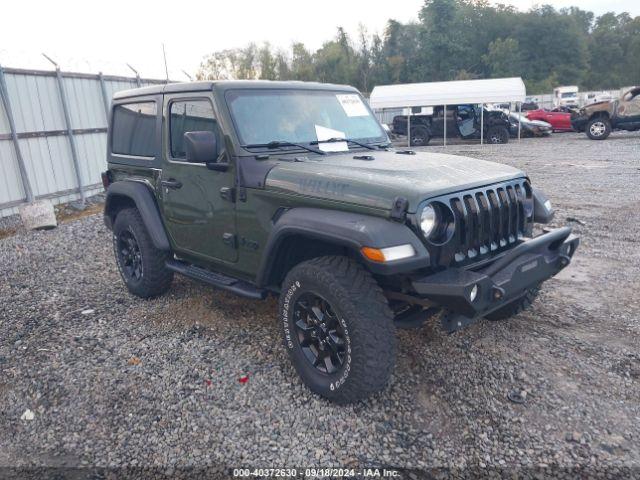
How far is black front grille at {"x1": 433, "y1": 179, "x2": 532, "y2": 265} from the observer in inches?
117

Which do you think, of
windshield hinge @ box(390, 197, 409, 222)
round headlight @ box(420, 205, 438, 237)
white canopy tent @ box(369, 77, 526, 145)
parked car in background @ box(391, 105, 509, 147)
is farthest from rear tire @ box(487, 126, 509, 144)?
windshield hinge @ box(390, 197, 409, 222)

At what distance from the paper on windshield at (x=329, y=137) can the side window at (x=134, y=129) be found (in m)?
1.50

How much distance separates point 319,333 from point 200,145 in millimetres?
1489

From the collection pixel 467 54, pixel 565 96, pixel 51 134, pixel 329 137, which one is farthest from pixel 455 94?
pixel 467 54

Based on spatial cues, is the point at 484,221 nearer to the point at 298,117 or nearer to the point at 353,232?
the point at 353,232

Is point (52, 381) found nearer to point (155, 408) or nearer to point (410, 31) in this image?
point (155, 408)

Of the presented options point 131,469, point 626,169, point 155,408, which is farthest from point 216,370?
point 626,169

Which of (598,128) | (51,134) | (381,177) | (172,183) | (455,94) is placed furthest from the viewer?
(455,94)

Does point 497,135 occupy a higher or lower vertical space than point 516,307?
lower

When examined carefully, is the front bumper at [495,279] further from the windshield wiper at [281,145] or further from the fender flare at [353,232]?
the windshield wiper at [281,145]

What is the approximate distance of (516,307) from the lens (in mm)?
3977

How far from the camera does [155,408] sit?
326 cm

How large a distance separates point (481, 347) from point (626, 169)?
402 inches

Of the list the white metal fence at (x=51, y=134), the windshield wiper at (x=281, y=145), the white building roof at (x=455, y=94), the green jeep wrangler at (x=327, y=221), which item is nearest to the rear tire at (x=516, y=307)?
the green jeep wrangler at (x=327, y=221)
